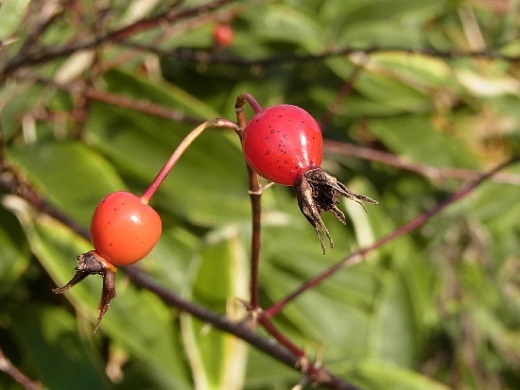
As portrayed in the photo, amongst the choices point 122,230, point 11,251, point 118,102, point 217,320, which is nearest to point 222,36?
point 118,102

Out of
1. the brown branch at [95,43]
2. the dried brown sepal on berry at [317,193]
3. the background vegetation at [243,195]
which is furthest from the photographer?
the background vegetation at [243,195]

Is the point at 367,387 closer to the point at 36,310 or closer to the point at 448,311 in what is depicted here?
the point at 448,311

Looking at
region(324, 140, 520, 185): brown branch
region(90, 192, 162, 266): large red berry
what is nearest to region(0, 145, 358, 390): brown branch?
region(90, 192, 162, 266): large red berry

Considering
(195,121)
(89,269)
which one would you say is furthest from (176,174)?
(89,269)

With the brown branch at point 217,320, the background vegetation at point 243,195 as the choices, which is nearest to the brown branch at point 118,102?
the background vegetation at point 243,195

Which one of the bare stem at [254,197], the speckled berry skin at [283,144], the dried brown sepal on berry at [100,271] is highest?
the bare stem at [254,197]

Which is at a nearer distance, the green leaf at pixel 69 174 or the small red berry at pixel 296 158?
the small red berry at pixel 296 158

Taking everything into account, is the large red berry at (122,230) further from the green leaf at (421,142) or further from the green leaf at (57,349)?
the green leaf at (421,142)
